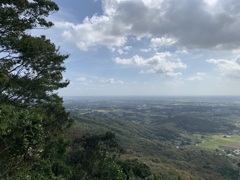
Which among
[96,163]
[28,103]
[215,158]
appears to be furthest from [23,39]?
[215,158]

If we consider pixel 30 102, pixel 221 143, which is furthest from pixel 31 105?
pixel 221 143

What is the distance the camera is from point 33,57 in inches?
759

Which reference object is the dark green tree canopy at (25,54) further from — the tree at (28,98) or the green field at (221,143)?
the green field at (221,143)

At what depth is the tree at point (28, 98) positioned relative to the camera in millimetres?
9719

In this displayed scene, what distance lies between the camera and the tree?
9719 millimetres

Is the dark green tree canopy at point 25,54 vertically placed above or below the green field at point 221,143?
above

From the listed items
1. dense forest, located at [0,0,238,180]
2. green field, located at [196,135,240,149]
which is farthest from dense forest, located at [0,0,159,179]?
green field, located at [196,135,240,149]

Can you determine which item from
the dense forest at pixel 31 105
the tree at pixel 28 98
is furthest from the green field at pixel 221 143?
the tree at pixel 28 98

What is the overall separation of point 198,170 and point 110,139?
71.6 m

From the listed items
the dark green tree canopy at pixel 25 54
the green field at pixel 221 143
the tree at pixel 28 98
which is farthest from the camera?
the green field at pixel 221 143

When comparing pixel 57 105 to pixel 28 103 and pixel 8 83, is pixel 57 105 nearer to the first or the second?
pixel 28 103

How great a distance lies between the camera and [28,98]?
2245cm

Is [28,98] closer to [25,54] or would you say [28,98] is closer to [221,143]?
[25,54]

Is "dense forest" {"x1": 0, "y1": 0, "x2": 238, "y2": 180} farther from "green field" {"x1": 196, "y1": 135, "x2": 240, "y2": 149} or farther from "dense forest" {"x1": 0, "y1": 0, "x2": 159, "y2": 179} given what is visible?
"green field" {"x1": 196, "y1": 135, "x2": 240, "y2": 149}
